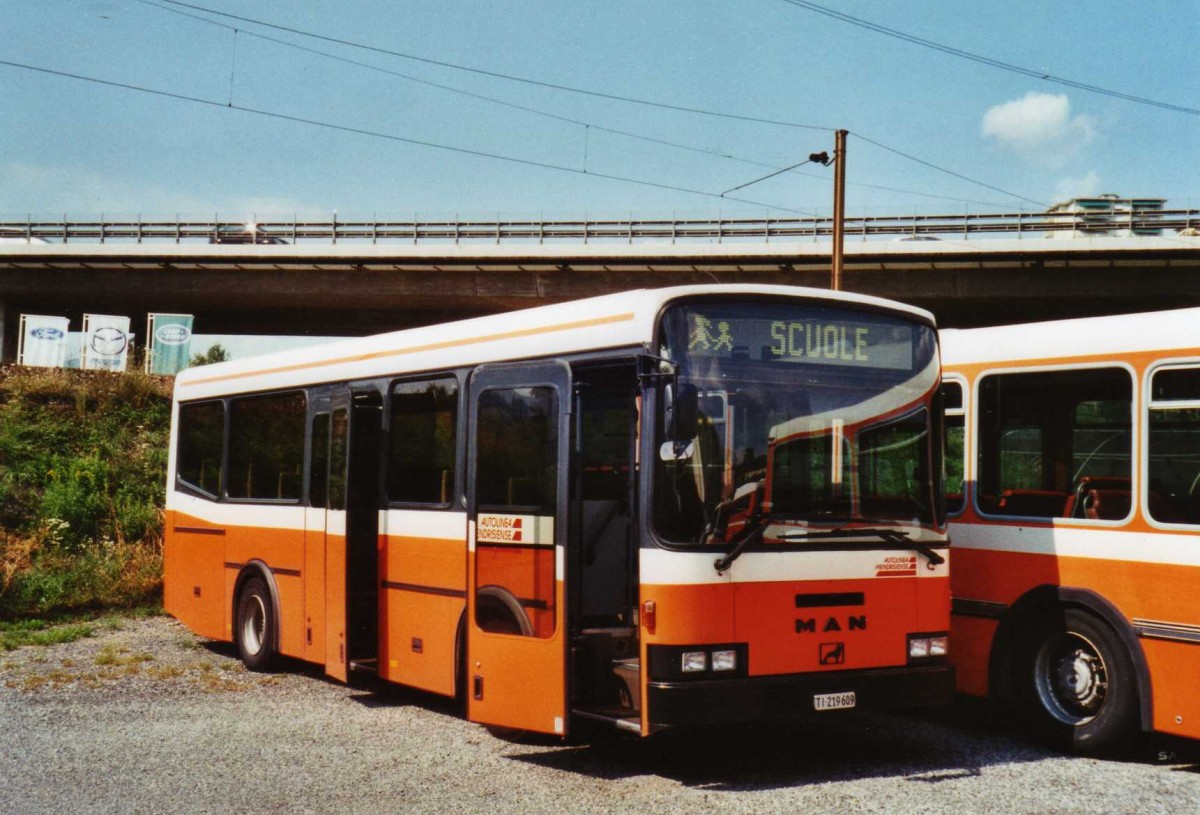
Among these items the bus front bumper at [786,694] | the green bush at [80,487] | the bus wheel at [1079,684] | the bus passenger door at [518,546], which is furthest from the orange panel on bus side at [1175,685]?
the green bush at [80,487]

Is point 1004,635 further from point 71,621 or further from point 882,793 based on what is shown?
point 71,621

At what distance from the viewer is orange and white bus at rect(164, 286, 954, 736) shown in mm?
7371

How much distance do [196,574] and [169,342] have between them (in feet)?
62.8

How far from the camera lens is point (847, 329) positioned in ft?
26.5

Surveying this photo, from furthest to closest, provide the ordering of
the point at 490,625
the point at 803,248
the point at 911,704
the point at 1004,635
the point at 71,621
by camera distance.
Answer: the point at 803,248
the point at 71,621
the point at 1004,635
the point at 490,625
the point at 911,704

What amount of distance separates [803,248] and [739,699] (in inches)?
1260

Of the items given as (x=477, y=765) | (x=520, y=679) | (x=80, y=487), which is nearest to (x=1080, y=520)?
(x=520, y=679)

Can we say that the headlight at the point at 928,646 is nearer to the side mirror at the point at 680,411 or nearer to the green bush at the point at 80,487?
the side mirror at the point at 680,411

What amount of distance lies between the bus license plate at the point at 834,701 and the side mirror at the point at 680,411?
1797mm

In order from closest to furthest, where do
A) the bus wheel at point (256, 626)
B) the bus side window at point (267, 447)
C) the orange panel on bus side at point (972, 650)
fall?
the orange panel on bus side at point (972, 650), the bus side window at point (267, 447), the bus wheel at point (256, 626)

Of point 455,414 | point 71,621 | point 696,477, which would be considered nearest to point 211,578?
point 71,621

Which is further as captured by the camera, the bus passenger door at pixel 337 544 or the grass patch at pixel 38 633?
the grass patch at pixel 38 633

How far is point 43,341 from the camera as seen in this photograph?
1245 inches

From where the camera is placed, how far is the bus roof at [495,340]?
25.4ft
